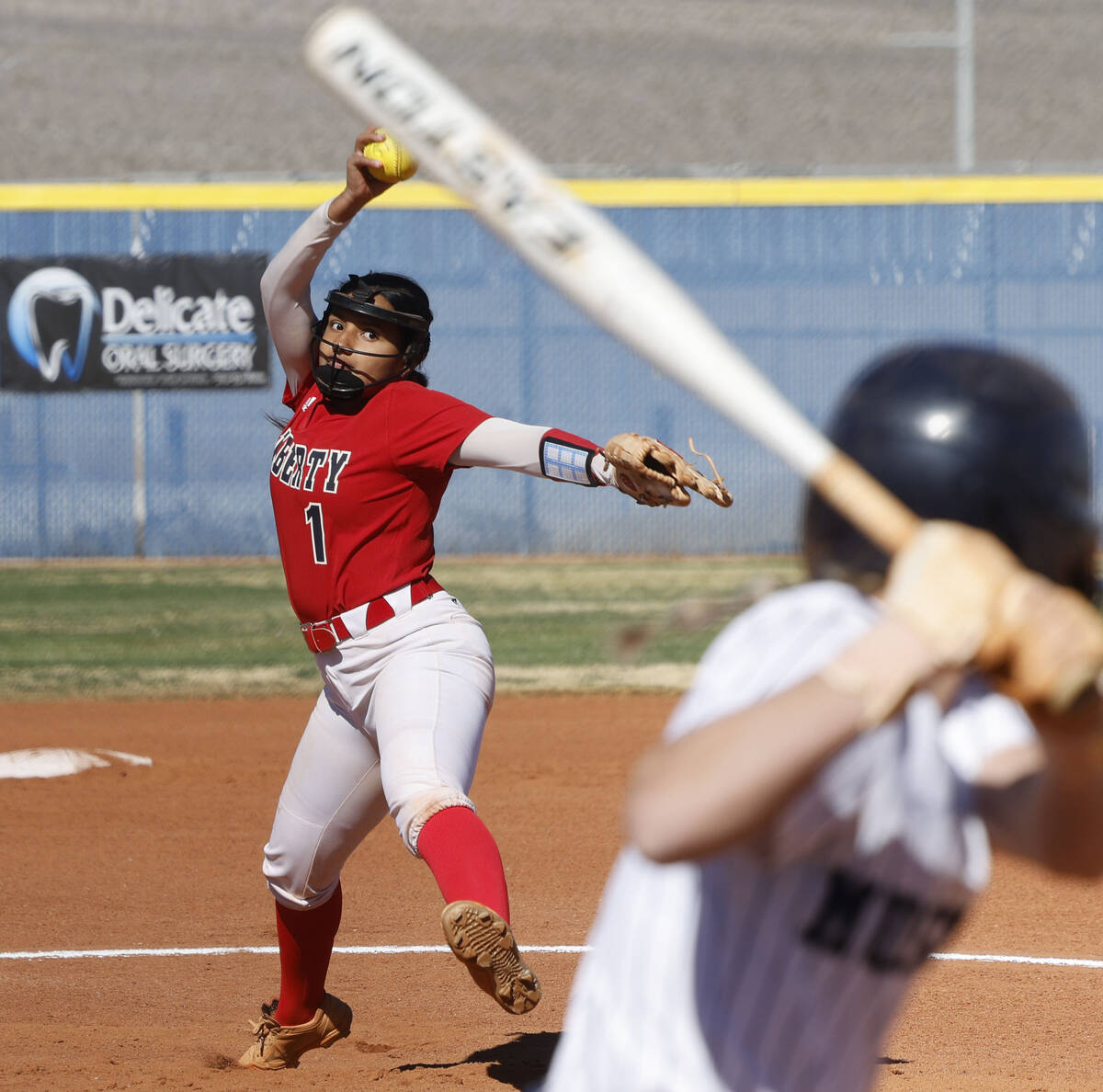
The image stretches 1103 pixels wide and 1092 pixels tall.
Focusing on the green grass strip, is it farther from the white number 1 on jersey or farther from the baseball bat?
the baseball bat

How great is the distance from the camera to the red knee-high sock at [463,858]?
3125mm

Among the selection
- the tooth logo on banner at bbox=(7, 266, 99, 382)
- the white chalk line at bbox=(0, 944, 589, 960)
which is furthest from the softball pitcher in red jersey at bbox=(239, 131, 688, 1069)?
the tooth logo on banner at bbox=(7, 266, 99, 382)

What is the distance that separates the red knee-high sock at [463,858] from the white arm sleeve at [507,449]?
32.0 inches

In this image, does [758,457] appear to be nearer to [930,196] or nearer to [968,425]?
[930,196]

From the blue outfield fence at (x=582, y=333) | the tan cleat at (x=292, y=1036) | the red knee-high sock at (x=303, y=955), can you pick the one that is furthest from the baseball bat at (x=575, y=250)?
the blue outfield fence at (x=582, y=333)

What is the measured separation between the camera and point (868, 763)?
1289 mm

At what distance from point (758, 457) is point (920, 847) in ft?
48.8

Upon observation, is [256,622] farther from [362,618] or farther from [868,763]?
[868,763]

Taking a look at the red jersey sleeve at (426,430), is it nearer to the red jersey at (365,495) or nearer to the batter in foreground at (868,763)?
the red jersey at (365,495)

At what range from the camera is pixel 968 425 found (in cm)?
140

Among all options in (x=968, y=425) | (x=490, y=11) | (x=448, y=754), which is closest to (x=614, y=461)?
(x=448, y=754)

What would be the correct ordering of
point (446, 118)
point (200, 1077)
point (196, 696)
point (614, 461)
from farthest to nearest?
point (196, 696) < point (200, 1077) < point (614, 461) < point (446, 118)

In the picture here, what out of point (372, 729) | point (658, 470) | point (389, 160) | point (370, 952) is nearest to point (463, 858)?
point (372, 729)

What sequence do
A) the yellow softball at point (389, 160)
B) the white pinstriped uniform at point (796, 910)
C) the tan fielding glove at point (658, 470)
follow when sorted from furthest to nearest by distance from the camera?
the yellow softball at point (389, 160), the tan fielding glove at point (658, 470), the white pinstriped uniform at point (796, 910)
